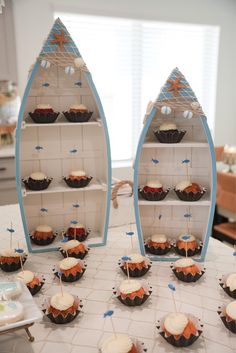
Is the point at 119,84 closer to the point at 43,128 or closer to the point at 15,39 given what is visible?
the point at 15,39

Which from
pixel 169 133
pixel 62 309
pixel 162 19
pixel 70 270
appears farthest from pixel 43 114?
pixel 162 19

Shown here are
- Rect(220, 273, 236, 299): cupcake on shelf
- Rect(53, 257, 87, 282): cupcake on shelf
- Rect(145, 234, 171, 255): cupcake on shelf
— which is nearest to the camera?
Rect(220, 273, 236, 299): cupcake on shelf

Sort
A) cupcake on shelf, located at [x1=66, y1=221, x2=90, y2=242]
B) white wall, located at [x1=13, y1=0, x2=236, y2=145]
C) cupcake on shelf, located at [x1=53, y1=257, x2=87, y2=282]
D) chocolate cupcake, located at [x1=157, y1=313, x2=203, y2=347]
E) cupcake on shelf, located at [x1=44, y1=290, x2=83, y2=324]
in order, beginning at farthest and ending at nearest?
white wall, located at [x1=13, y1=0, x2=236, y2=145] < cupcake on shelf, located at [x1=66, y1=221, x2=90, y2=242] < cupcake on shelf, located at [x1=53, y1=257, x2=87, y2=282] < cupcake on shelf, located at [x1=44, y1=290, x2=83, y2=324] < chocolate cupcake, located at [x1=157, y1=313, x2=203, y2=347]

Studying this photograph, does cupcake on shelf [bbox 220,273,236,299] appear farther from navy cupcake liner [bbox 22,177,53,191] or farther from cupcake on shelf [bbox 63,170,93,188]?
navy cupcake liner [bbox 22,177,53,191]

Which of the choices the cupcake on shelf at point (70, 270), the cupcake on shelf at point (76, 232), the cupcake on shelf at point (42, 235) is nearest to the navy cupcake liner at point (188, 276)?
the cupcake on shelf at point (70, 270)

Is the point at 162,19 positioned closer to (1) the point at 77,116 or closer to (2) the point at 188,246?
(1) the point at 77,116

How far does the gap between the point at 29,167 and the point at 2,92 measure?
Result: 6.96ft

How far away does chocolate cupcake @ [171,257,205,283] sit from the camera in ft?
4.24

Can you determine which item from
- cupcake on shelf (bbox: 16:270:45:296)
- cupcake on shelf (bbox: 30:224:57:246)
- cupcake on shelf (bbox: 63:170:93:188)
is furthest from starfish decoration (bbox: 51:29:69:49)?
cupcake on shelf (bbox: 16:270:45:296)

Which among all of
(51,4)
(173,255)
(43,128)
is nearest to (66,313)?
(173,255)

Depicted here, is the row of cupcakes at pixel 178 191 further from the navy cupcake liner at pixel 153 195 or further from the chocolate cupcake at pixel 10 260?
the chocolate cupcake at pixel 10 260

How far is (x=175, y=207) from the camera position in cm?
158

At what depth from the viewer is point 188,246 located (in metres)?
1.49

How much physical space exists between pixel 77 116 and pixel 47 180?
31cm
